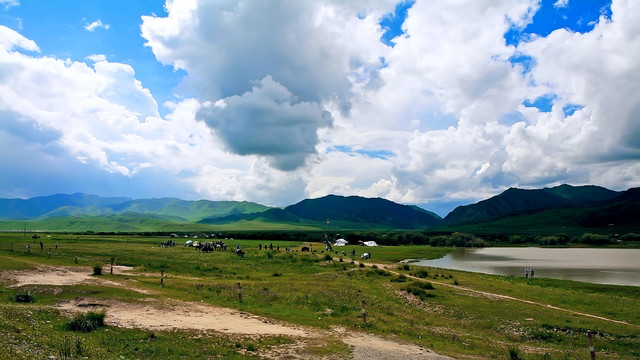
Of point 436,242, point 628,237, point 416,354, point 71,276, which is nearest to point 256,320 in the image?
point 416,354

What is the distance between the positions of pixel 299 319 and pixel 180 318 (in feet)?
25.8

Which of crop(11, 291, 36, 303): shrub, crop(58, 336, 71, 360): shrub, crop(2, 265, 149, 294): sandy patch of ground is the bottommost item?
crop(2, 265, 149, 294): sandy patch of ground

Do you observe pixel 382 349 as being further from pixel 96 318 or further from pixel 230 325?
pixel 96 318

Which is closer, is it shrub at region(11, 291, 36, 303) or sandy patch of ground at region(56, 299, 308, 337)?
sandy patch of ground at region(56, 299, 308, 337)

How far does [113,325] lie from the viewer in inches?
803

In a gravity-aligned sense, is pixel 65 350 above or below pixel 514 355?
above

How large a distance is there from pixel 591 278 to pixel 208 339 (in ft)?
229

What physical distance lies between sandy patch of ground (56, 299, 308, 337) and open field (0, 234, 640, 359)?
7 cm

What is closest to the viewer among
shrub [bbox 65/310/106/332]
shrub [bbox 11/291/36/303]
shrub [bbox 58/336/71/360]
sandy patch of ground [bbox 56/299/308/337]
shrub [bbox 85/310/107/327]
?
shrub [bbox 58/336/71/360]

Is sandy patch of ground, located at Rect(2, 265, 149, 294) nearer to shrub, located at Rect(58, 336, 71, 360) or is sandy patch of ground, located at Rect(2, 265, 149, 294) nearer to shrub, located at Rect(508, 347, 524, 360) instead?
shrub, located at Rect(58, 336, 71, 360)

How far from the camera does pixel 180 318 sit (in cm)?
2352

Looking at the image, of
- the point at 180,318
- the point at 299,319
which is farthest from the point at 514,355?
the point at 180,318

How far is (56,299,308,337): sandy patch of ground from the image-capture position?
21.3 m

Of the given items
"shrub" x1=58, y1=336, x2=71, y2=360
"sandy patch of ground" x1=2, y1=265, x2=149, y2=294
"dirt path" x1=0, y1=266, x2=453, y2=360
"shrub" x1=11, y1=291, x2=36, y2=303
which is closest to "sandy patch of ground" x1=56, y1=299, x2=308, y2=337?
"dirt path" x1=0, y1=266, x2=453, y2=360
